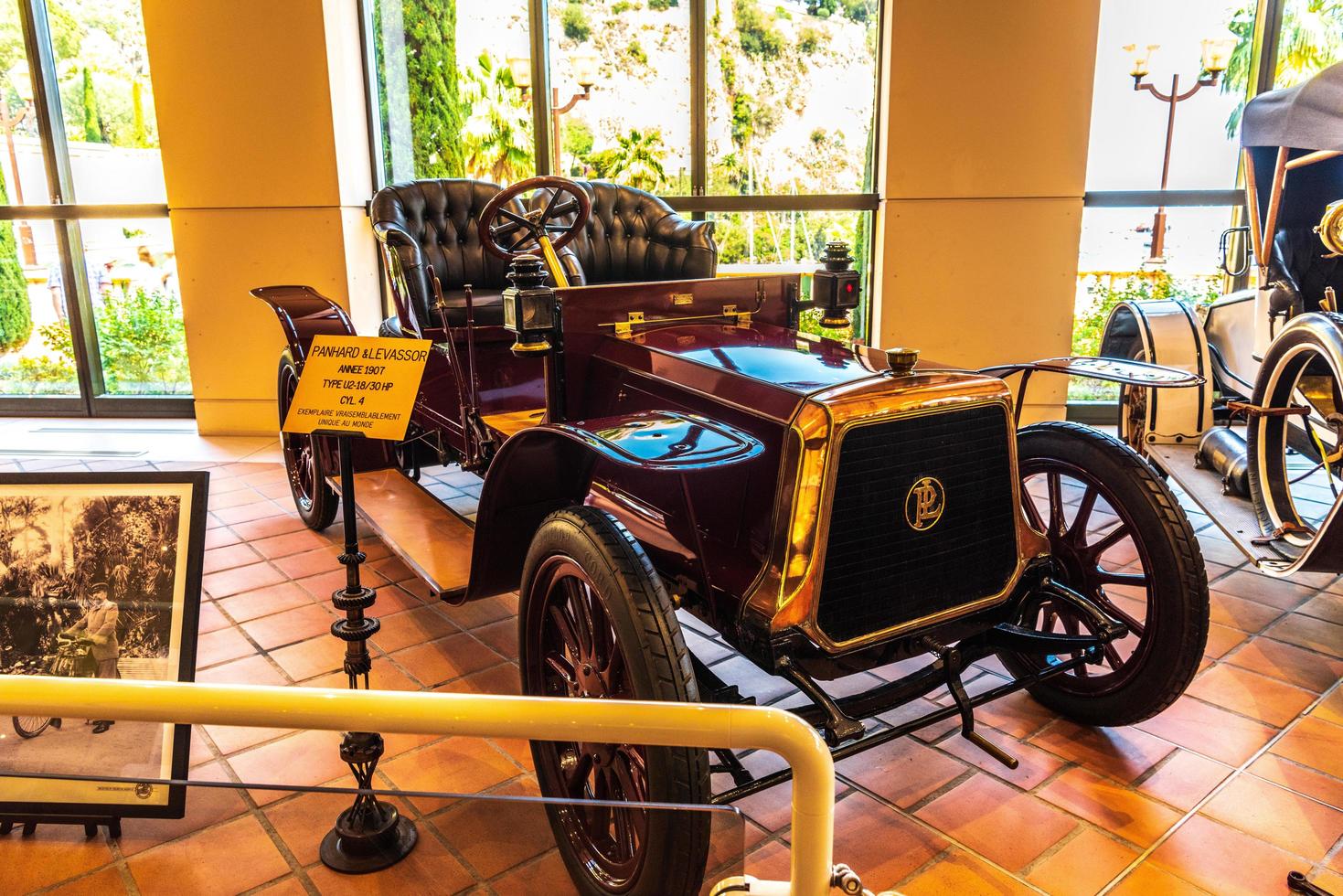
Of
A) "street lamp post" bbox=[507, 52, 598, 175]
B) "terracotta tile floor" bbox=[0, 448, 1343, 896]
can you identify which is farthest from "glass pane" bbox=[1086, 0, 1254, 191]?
"terracotta tile floor" bbox=[0, 448, 1343, 896]

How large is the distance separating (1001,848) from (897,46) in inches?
175

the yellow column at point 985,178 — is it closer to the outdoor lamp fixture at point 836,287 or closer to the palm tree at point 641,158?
the palm tree at point 641,158

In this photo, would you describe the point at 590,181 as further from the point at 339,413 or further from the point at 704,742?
the point at 704,742

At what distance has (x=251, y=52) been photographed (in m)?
5.42

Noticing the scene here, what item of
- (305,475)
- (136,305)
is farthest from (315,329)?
(136,305)

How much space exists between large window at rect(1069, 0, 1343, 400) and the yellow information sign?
4.82 m

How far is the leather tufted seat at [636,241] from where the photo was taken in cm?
477

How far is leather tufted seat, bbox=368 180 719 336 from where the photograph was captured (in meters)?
4.59

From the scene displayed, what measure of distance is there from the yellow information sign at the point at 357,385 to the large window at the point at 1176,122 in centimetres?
482

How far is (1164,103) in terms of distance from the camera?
225 inches

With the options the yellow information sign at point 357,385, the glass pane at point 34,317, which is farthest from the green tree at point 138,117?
the yellow information sign at point 357,385

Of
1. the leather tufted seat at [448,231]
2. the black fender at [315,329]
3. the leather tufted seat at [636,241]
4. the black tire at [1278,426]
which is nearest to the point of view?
the black tire at [1278,426]

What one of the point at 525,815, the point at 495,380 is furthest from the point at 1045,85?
the point at 525,815

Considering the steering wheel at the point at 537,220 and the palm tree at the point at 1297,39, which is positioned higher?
the palm tree at the point at 1297,39
